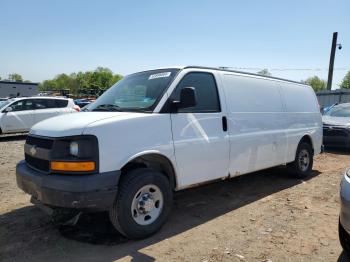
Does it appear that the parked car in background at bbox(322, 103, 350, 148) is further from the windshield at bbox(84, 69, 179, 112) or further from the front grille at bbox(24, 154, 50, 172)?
the front grille at bbox(24, 154, 50, 172)

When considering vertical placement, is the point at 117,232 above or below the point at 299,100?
below

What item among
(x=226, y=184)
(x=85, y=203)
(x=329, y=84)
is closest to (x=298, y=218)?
(x=226, y=184)

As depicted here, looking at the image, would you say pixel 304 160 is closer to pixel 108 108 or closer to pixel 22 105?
pixel 108 108

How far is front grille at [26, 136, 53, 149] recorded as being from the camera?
385cm

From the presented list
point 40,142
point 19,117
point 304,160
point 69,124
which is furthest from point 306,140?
point 19,117

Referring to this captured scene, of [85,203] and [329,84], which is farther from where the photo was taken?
[329,84]

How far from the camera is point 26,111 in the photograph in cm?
1498

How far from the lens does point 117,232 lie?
14.1 ft

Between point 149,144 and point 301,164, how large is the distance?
4441 mm

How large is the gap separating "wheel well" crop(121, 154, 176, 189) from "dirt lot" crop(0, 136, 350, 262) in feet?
2.28

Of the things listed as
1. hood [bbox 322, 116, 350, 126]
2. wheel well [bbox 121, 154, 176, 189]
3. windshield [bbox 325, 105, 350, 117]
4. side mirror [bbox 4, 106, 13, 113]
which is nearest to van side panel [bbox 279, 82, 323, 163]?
wheel well [bbox 121, 154, 176, 189]

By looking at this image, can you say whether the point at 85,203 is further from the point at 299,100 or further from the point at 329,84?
the point at 329,84

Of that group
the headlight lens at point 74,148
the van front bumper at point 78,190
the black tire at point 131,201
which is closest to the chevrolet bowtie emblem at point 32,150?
the van front bumper at point 78,190

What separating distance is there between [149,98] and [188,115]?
1.88 ft
